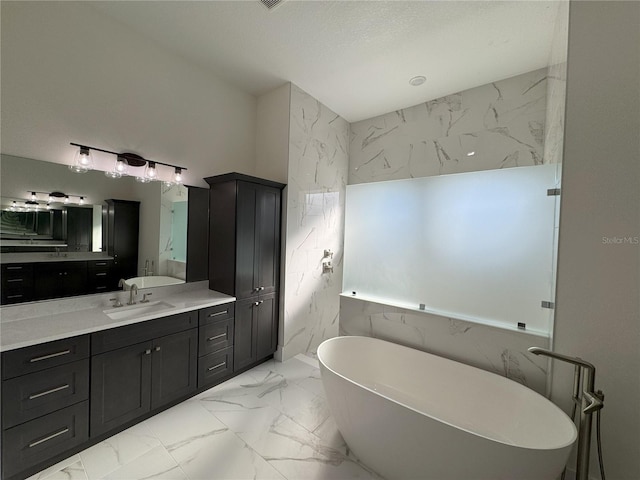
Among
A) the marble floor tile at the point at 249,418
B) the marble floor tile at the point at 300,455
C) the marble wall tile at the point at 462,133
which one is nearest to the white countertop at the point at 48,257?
the marble floor tile at the point at 249,418

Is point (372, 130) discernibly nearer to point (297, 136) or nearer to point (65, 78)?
point (297, 136)

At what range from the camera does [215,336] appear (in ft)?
7.68

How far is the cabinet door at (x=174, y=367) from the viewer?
1.93 metres

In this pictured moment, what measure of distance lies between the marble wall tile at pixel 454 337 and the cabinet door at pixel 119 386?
5.88ft

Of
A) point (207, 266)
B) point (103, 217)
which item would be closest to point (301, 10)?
point (103, 217)

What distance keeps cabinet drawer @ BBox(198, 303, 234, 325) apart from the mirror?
0.57 meters

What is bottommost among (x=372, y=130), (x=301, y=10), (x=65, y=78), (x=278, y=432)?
(x=278, y=432)

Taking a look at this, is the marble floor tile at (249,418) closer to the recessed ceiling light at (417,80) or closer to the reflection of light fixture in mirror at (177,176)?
the reflection of light fixture in mirror at (177,176)

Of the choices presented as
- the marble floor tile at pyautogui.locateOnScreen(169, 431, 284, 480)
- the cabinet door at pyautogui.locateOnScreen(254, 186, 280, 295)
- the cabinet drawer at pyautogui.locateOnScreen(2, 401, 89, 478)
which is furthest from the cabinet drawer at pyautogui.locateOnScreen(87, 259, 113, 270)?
the marble floor tile at pyautogui.locateOnScreen(169, 431, 284, 480)

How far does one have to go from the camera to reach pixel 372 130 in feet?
11.4

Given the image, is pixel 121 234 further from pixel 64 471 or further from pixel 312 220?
pixel 312 220

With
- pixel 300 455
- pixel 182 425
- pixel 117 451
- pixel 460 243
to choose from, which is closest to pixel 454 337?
pixel 460 243

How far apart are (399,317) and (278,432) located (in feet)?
4.54

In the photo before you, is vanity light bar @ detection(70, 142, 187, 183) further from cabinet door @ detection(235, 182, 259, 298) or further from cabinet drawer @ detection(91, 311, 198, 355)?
cabinet drawer @ detection(91, 311, 198, 355)
